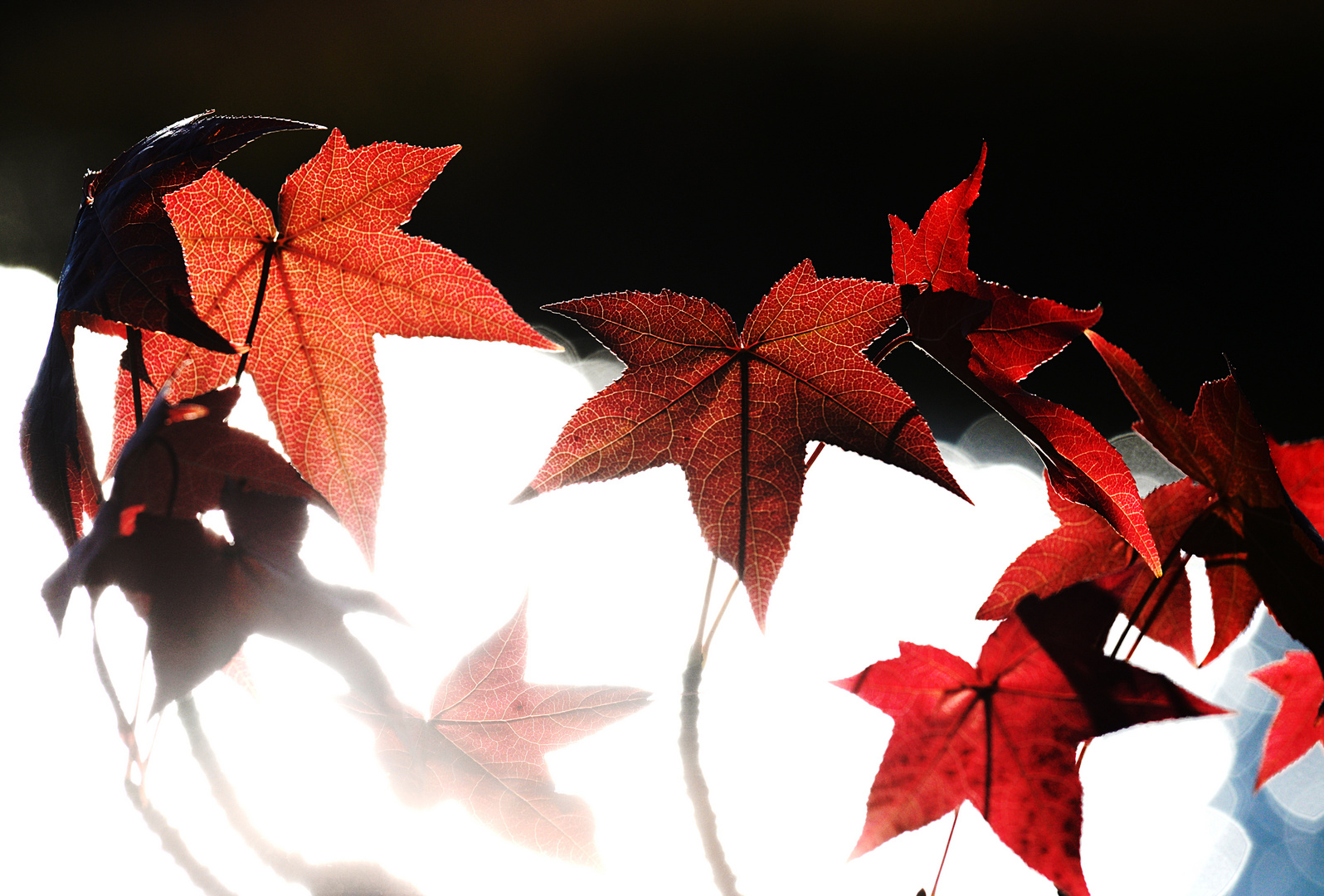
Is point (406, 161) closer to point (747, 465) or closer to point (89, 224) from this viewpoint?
point (89, 224)

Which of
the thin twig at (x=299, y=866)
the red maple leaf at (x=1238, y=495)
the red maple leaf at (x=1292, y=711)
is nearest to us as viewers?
the thin twig at (x=299, y=866)

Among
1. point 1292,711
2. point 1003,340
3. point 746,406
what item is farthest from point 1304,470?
point 746,406

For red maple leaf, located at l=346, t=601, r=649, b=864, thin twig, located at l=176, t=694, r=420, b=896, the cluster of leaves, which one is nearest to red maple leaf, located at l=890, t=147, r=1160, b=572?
the cluster of leaves

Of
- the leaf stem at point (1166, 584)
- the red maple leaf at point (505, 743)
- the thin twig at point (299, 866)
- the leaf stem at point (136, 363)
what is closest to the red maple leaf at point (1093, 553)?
the leaf stem at point (1166, 584)

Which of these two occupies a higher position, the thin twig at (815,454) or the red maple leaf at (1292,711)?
the thin twig at (815,454)

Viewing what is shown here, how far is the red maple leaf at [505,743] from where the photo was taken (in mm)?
376

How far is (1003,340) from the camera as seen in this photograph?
16.3 inches

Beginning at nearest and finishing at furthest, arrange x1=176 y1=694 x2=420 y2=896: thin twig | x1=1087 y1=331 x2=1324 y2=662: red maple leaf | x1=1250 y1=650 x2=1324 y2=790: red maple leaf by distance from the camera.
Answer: x1=176 y1=694 x2=420 y2=896: thin twig → x1=1087 y1=331 x2=1324 y2=662: red maple leaf → x1=1250 y1=650 x2=1324 y2=790: red maple leaf

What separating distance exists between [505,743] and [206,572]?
0.60ft

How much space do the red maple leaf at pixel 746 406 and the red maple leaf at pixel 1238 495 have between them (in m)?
0.13

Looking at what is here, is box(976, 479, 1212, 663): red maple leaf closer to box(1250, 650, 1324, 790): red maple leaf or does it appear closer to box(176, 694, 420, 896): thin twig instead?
box(1250, 650, 1324, 790): red maple leaf

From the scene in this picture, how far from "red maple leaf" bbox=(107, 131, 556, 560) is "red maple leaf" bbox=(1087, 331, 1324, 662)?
0.35m

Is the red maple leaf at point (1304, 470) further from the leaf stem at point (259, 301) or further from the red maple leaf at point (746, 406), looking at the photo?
the leaf stem at point (259, 301)

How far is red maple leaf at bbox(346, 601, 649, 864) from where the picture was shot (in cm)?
38
